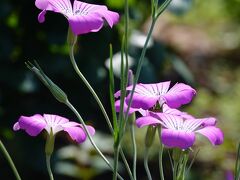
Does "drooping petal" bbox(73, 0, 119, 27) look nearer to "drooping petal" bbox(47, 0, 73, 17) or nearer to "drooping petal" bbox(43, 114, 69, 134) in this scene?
"drooping petal" bbox(47, 0, 73, 17)

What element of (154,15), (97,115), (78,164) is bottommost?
(78,164)

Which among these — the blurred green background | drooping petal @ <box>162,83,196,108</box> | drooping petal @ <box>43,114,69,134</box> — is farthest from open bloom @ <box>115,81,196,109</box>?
the blurred green background

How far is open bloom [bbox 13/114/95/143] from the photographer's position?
3.10 feet

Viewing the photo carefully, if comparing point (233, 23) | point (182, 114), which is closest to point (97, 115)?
point (182, 114)

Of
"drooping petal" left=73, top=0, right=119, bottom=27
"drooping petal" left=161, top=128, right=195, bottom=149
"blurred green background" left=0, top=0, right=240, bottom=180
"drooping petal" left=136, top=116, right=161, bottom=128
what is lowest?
"blurred green background" left=0, top=0, right=240, bottom=180

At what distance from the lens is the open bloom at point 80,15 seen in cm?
91

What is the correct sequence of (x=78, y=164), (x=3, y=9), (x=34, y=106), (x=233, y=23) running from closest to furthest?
(x=3, y=9) → (x=34, y=106) → (x=78, y=164) → (x=233, y=23)

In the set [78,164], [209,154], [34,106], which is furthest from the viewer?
[209,154]

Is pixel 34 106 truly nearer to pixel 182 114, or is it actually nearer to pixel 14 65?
pixel 14 65

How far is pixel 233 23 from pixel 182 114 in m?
4.06

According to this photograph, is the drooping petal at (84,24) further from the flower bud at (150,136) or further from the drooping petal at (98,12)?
the flower bud at (150,136)

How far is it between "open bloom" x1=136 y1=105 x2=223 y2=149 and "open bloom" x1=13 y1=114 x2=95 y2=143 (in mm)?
87

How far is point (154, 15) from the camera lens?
927 mm

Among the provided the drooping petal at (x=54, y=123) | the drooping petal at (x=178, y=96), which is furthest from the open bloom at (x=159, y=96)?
the drooping petal at (x=54, y=123)
